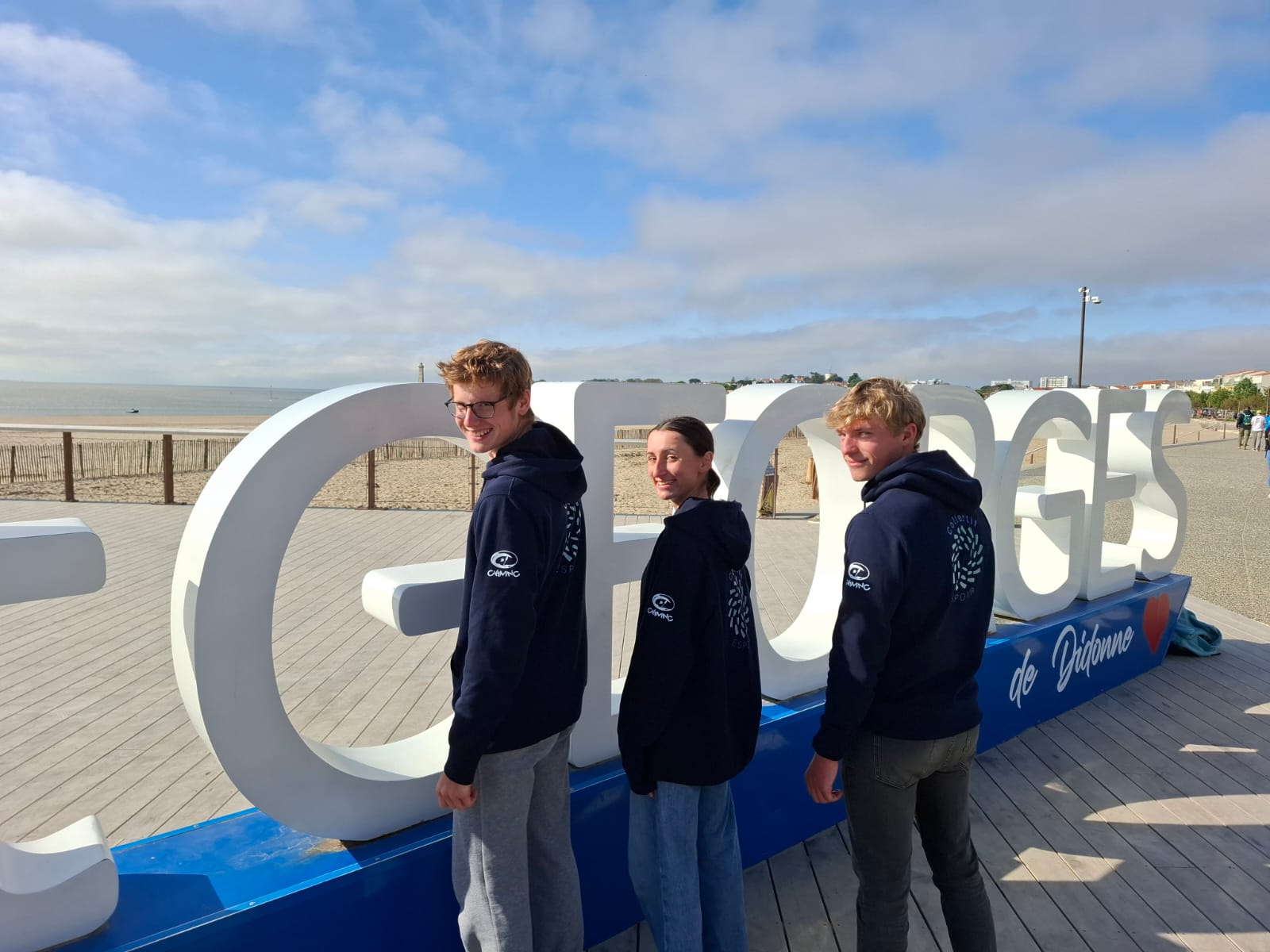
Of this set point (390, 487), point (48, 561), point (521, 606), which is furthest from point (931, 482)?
point (390, 487)

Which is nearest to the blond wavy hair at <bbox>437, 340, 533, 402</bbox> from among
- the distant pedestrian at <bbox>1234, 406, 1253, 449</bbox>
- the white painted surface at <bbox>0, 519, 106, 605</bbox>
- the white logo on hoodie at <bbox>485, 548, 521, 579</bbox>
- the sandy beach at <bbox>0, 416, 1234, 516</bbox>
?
the white logo on hoodie at <bbox>485, 548, 521, 579</bbox>

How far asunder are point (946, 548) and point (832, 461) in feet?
5.57

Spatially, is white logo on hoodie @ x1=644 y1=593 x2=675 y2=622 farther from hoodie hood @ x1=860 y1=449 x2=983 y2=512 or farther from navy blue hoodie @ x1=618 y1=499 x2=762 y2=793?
hoodie hood @ x1=860 y1=449 x2=983 y2=512

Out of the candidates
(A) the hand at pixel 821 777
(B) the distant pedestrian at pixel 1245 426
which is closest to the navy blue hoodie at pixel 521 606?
(A) the hand at pixel 821 777

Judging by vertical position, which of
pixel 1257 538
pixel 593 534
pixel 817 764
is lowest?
pixel 1257 538

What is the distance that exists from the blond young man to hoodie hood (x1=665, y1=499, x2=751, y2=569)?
27 cm

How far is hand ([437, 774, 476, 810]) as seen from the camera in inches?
68.3

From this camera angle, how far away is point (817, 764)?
2049 millimetres

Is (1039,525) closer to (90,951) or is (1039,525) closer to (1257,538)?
(90,951)

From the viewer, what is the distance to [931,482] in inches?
79.3

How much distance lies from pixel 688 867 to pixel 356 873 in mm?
868

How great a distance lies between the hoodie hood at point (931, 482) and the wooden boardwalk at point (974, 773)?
1587 mm

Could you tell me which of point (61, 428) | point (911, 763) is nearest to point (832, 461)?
point (911, 763)

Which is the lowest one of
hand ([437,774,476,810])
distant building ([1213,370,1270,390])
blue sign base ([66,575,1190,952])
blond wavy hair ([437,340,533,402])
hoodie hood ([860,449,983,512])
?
blue sign base ([66,575,1190,952])
